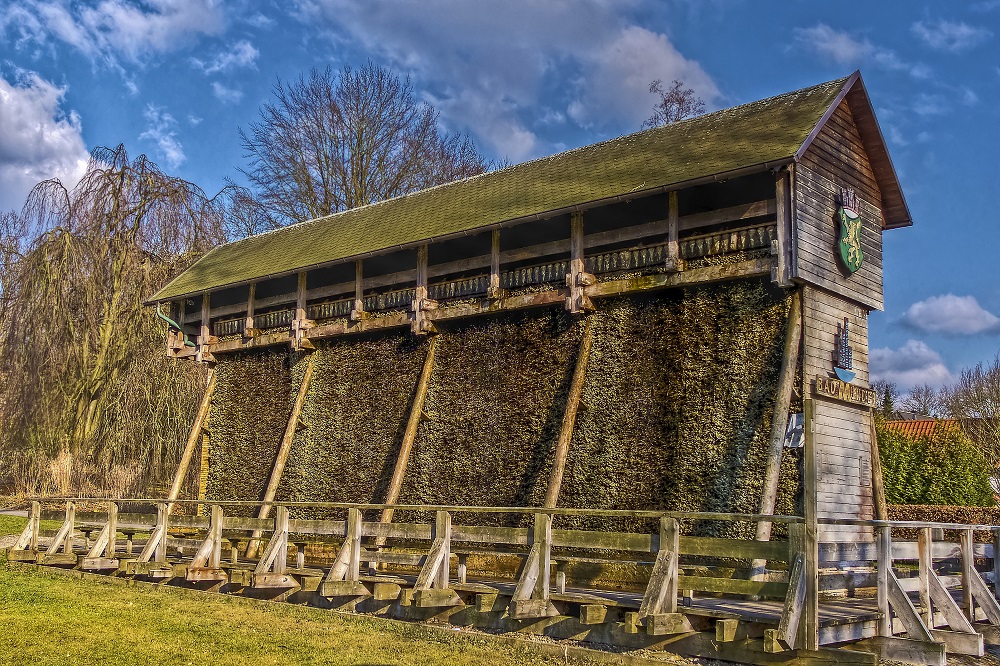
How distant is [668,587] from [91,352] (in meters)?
24.2

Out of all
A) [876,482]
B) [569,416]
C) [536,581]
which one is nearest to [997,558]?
[876,482]

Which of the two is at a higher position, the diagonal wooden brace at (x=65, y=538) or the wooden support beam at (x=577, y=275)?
the wooden support beam at (x=577, y=275)

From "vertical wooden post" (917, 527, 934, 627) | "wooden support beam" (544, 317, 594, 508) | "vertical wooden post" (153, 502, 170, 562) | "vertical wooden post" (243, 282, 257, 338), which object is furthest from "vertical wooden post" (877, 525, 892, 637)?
"vertical wooden post" (243, 282, 257, 338)

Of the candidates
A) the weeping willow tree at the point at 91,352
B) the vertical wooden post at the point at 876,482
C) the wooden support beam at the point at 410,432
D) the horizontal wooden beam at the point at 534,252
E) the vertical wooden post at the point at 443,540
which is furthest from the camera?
the weeping willow tree at the point at 91,352

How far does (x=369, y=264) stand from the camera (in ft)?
67.9

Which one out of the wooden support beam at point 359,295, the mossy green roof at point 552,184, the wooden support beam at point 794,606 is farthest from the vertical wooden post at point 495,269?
the wooden support beam at point 794,606

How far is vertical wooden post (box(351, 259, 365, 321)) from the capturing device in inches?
780

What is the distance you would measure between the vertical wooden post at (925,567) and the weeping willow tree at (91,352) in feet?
74.7

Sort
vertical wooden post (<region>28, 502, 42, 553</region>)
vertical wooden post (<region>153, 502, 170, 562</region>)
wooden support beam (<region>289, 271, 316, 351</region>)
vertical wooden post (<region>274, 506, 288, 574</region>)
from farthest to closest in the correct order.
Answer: wooden support beam (<region>289, 271, 316, 351</region>), vertical wooden post (<region>28, 502, 42, 553</region>), vertical wooden post (<region>153, 502, 170, 562</region>), vertical wooden post (<region>274, 506, 288, 574</region>)

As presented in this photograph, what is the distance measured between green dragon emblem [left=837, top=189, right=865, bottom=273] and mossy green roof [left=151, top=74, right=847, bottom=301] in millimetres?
1621

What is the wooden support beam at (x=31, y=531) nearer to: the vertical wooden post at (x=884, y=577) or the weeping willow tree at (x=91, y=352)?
the weeping willow tree at (x=91, y=352)

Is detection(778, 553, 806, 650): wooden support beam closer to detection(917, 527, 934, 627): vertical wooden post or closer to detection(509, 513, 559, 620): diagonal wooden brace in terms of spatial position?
detection(917, 527, 934, 627): vertical wooden post

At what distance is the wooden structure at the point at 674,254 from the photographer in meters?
13.9

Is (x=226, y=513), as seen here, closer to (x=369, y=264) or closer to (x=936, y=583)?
(x=369, y=264)
